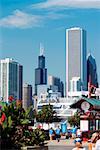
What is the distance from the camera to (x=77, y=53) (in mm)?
178875

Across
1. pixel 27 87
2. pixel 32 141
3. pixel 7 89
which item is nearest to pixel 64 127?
pixel 32 141

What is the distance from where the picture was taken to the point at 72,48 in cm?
17888

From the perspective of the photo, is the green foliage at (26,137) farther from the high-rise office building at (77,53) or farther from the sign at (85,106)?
the high-rise office building at (77,53)

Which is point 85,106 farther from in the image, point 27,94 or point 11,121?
point 27,94

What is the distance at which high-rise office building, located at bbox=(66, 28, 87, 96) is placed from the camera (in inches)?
6909

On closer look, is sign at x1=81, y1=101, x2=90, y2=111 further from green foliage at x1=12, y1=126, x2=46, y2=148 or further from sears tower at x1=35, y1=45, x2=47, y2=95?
sears tower at x1=35, y1=45, x2=47, y2=95

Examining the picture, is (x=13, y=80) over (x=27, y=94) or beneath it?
over

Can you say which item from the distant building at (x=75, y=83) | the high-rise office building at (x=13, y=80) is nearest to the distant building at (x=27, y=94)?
the high-rise office building at (x=13, y=80)

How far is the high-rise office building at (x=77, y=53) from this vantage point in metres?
176

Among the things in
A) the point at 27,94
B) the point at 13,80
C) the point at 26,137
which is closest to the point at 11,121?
the point at 26,137

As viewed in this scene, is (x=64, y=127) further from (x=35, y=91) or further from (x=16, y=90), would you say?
(x=35, y=91)

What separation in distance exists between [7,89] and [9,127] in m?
108

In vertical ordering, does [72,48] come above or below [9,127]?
above

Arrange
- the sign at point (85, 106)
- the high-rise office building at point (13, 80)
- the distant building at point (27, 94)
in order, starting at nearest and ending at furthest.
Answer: the sign at point (85, 106) → the high-rise office building at point (13, 80) → the distant building at point (27, 94)
